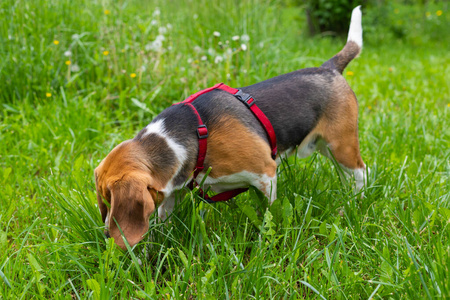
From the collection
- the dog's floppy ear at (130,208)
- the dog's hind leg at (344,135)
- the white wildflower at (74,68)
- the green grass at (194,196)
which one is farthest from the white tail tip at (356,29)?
the white wildflower at (74,68)

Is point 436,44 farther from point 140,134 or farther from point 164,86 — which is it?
point 140,134

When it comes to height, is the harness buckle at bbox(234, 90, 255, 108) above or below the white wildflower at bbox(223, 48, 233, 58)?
above

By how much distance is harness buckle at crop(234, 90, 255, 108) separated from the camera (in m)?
2.94

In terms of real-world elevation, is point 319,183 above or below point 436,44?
above

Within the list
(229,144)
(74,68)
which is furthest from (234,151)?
(74,68)

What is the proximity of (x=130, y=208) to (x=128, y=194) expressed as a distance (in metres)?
0.08

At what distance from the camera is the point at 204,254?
263 cm

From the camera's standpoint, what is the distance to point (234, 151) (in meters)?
2.73

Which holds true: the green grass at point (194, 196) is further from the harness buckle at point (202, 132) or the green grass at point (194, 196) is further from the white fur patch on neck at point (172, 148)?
the harness buckle at point (202, 132)

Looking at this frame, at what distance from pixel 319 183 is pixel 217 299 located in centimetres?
133

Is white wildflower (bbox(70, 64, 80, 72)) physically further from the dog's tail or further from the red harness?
the dog's tail

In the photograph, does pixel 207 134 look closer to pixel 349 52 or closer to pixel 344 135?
pixel 344 135

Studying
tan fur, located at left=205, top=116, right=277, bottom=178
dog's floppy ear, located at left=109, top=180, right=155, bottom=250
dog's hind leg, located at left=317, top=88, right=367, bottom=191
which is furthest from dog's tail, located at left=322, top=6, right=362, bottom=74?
dog's floppy ear, located at left=109, top=180, right=155, bottom=250

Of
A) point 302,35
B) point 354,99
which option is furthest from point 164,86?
point 302,35
